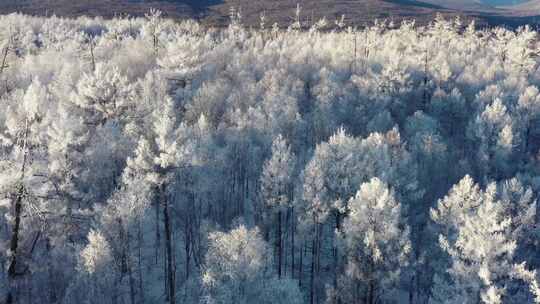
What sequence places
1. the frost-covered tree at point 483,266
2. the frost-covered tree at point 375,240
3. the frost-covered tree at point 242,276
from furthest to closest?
the frost-covered tree at point 242,276, the frost-covered tree at point 375,240, the frost-covered tree at point 483,266

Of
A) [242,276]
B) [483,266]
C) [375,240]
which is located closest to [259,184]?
[242,276]

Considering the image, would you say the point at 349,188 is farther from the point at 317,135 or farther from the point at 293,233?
the point at 317,135

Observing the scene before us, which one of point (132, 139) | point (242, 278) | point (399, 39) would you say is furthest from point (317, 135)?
point (399, 39)

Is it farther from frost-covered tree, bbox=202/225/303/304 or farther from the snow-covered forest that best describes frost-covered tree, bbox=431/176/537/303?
frost-covered tree, bbox=202/225/303/304

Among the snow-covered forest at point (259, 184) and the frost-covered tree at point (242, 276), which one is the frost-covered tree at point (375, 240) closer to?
the snow-covered forest at point (259, 184)

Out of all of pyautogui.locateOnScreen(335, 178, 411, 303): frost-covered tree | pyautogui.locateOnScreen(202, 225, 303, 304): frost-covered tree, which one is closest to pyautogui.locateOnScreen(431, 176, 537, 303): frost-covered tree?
pyautogui.locateOnScreen(335, 178, 411, 303): frost-covered tree

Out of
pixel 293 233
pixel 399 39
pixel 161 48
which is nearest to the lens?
pixel 293 233

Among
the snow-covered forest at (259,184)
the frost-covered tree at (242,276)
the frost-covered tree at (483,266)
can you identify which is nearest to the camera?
the frost-covered tree at (483,266)

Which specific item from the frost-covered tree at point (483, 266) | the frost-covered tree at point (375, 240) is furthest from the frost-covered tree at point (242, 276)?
the frost-covered tree at point (483, 266)

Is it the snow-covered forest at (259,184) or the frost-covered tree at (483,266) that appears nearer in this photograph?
the frost-covered tree at (483,266)
